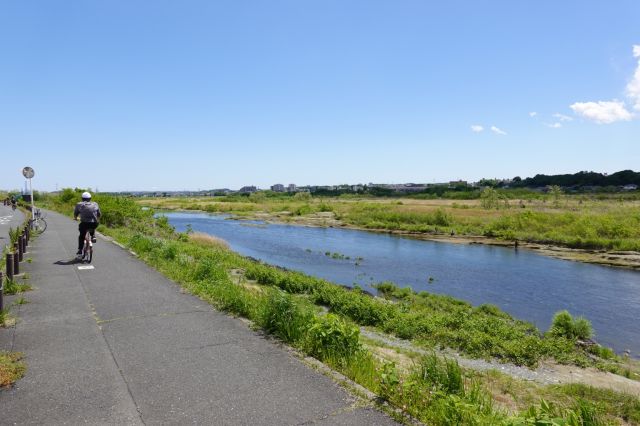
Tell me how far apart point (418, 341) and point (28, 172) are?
782 inches

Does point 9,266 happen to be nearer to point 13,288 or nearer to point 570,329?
point 13,288

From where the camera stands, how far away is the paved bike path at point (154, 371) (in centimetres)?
416

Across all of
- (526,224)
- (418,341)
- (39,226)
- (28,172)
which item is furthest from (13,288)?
(526,224)

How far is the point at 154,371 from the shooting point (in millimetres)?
5109

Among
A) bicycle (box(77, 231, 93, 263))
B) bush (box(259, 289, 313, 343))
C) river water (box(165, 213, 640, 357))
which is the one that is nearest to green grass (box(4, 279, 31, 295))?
bicycle (box(77, 231, 93, 263))

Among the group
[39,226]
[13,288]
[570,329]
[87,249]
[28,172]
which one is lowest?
[570,329]

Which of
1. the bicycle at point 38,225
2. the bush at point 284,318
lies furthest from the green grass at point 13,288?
the bicycle at point 38,225

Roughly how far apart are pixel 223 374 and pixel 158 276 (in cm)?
636

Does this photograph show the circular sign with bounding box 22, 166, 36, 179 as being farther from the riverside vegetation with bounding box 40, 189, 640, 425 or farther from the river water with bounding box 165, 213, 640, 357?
the river water with bounding box 165, 213, 640, 357

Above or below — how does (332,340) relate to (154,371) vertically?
above

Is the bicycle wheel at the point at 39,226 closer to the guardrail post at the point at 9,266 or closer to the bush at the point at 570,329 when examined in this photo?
the guardrail post at the point at 9,266

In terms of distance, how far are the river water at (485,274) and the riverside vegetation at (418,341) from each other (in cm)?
337

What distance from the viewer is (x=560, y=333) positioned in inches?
504

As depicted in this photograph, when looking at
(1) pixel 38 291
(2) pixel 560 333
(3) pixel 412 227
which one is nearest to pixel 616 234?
(3) pixel 412 227
